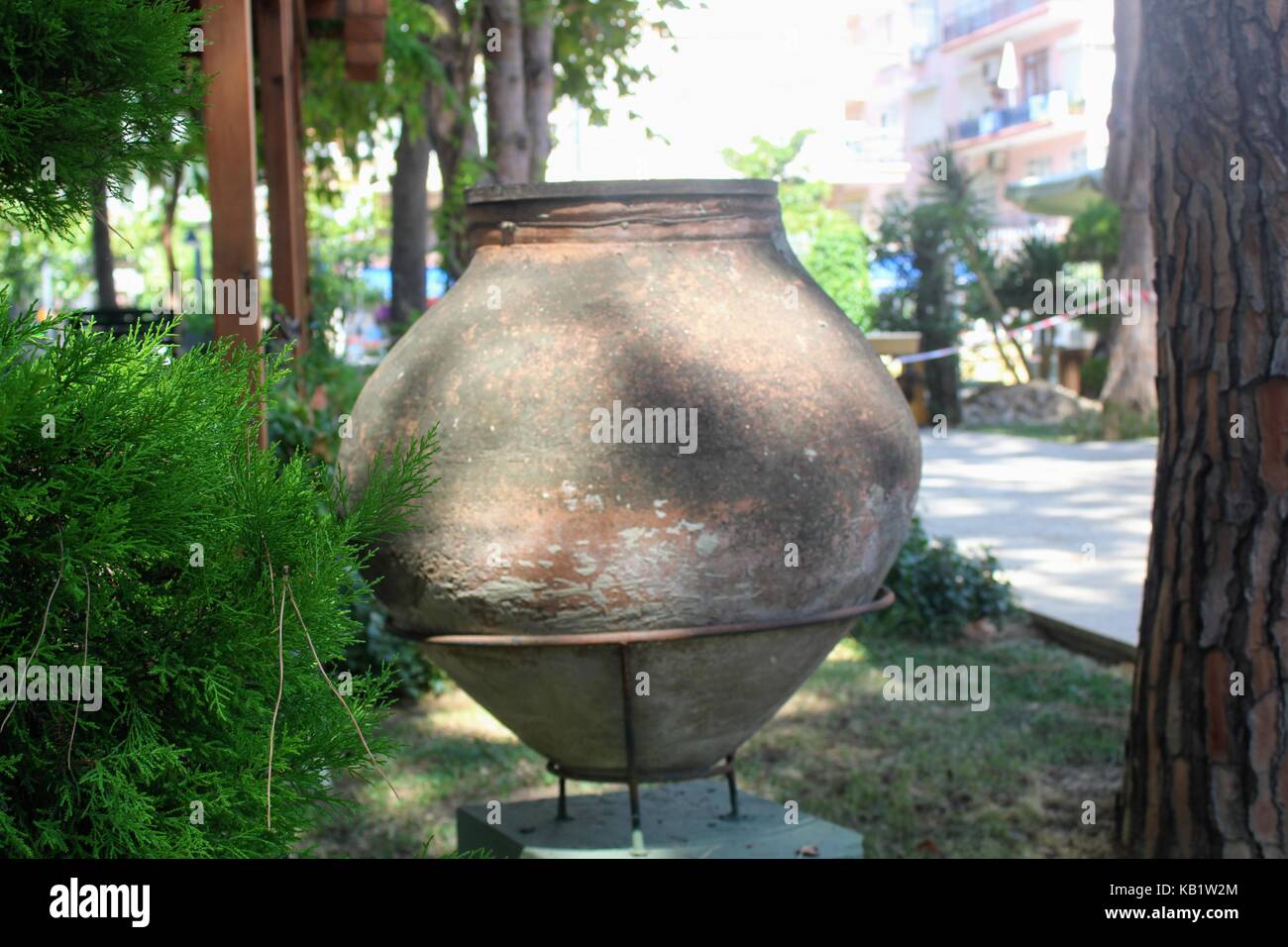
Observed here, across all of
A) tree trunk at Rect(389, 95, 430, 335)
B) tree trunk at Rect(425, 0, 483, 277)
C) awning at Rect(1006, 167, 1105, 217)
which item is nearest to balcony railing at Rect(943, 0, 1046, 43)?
awning at Rect(1006, 167, 1105, 217)

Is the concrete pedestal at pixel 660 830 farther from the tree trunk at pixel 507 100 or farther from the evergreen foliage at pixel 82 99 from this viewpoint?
the tree trunk at pixel 507 100

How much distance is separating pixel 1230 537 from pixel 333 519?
2418mm

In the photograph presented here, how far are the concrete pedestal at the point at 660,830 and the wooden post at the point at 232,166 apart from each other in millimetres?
1302

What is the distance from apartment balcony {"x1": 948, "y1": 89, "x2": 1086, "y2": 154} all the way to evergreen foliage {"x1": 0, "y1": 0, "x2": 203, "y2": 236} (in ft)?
120

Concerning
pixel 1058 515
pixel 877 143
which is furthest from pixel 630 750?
pixel 877 143

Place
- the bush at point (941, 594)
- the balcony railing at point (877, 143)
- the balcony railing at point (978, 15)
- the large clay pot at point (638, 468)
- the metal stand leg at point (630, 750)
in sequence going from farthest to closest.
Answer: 1. the balcony railing at point (877, 143)
2. the balcony railing at point (978, 15)
3. the bush at point (941, 594)
4. the metal stand leg at point (630, 750)
5. the large clay pot at point (638, 468)

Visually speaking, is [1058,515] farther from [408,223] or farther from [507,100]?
[408,223]

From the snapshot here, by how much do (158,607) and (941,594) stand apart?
5297 mm

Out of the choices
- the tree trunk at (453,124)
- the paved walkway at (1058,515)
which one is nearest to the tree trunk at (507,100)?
the tree trunk at (453,124)

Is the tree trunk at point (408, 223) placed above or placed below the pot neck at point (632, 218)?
above

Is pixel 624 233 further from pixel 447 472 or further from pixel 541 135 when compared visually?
pixel 541 135

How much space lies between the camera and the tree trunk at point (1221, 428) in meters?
3.45

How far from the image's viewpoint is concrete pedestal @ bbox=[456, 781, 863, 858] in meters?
3.46

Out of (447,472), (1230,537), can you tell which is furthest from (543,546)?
(1230,537)
